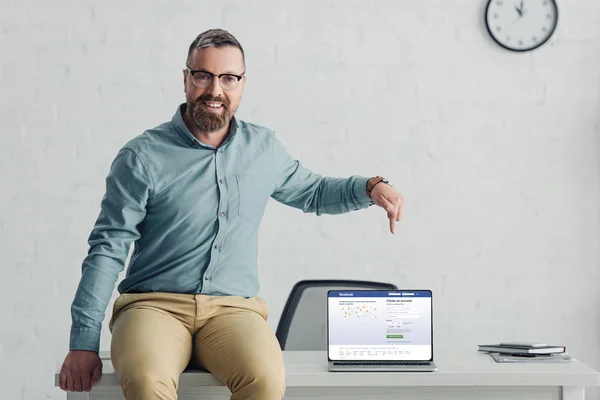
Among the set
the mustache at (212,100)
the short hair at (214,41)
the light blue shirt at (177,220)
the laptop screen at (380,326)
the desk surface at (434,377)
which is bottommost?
the desk surface at (434,377)

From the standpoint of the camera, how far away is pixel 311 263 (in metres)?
3.48

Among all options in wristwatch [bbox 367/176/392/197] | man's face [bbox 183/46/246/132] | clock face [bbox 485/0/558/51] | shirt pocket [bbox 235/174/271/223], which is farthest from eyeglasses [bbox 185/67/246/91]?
clock face [bbox 485/0/558/51]

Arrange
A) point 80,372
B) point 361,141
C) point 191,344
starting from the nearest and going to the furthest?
1. point 80,372
2. point 191,344
3. point 361,141

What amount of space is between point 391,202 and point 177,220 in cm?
49

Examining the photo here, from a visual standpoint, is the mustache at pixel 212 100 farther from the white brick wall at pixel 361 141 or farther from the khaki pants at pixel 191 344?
the white brick wall at pixel 361 141

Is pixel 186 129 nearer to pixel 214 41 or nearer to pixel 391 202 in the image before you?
pixel 214 41

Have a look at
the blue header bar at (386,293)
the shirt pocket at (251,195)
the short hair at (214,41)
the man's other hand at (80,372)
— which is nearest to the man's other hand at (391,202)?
the blue header bar at (386,293)

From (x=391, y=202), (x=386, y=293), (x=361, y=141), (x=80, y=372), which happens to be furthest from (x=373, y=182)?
(x=361, y=141)

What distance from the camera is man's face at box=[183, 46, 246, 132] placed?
194 centimetres

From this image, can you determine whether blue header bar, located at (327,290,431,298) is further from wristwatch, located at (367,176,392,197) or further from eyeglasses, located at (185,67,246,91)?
eyeglasses, located at (185,67,246,91)

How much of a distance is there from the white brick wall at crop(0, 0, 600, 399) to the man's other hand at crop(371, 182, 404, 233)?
58.7 inches

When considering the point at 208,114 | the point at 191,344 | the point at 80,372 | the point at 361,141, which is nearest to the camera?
the point at 80,372

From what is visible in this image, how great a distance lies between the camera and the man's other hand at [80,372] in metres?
1.72

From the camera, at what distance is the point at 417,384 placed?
178 centimetres
